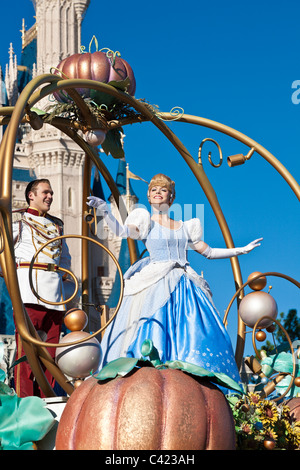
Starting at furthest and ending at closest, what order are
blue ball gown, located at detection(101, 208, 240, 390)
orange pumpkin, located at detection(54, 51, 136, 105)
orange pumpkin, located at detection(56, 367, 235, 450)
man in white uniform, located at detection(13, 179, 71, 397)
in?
1. orange pumpkin, located at detection(54, 51, 136, 105)
2. man in white uniform, located at detection(13, 179, 71, 397)
3. blue ball gown, located at detection(101, 208, 240, 390)
4. orange pumpkin, located at detection(56, 367, 235, 450)

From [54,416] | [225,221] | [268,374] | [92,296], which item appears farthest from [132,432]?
[92,296]

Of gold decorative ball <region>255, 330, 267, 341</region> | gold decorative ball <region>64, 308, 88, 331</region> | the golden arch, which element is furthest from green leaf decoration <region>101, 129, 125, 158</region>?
gold decorative ball <region>64, 308, 88, 331</region>

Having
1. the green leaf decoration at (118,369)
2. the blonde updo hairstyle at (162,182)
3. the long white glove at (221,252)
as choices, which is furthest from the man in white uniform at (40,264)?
the green leaf decoration at (118,369)

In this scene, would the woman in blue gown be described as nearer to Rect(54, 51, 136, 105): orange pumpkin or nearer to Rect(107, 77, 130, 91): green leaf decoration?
Rect(107, 77, 130, 91): green leaf decoration

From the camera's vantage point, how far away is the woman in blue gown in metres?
3.79

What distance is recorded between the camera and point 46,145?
2477 cm

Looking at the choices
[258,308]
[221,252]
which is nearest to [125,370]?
[258,308]

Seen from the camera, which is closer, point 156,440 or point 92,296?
point 156,440

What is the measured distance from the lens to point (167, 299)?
3990 mm

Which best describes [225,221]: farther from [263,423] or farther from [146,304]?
[263,423]

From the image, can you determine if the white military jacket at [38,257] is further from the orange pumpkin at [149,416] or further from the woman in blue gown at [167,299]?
the orange pumpkin at [149,416]

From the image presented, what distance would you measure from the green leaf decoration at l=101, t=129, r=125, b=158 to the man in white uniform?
28.8 inches

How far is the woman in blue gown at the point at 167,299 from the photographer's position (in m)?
3.79
